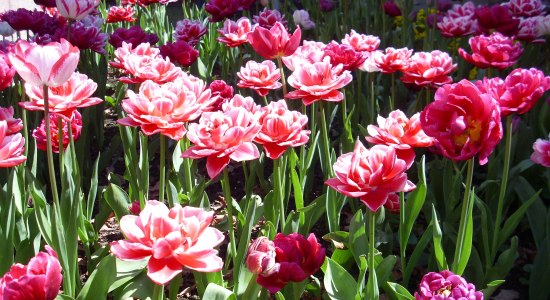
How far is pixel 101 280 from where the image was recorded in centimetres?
136

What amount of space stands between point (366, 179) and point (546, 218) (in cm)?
107

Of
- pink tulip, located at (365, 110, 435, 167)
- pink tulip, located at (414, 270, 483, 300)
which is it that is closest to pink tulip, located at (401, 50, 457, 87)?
pink tulip, located at (365, 110, 435, 167)

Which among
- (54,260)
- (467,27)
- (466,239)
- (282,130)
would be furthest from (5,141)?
(467,27)

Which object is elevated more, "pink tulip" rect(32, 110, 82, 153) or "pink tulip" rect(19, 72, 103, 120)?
"pink tulip" rect(19, 72, 103, 120)

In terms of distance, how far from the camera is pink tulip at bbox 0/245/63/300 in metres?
0.97

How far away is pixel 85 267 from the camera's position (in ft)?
7.16

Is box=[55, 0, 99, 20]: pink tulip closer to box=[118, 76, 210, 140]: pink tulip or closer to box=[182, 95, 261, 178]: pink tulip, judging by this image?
box=[118, 76, 210, 140]: pink tulip

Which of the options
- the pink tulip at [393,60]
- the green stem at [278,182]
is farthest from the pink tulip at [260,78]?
the pink tulip at [393,60]

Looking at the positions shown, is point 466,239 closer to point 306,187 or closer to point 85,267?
point 306,187

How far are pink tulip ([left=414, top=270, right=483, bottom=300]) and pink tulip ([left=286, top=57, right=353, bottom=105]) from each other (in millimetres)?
652

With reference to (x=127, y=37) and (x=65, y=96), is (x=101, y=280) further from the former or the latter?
(x=127, y=37)

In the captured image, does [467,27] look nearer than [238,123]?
No

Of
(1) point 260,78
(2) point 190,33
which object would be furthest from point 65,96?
(2) point 190,33

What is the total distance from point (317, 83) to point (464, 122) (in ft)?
2.03
